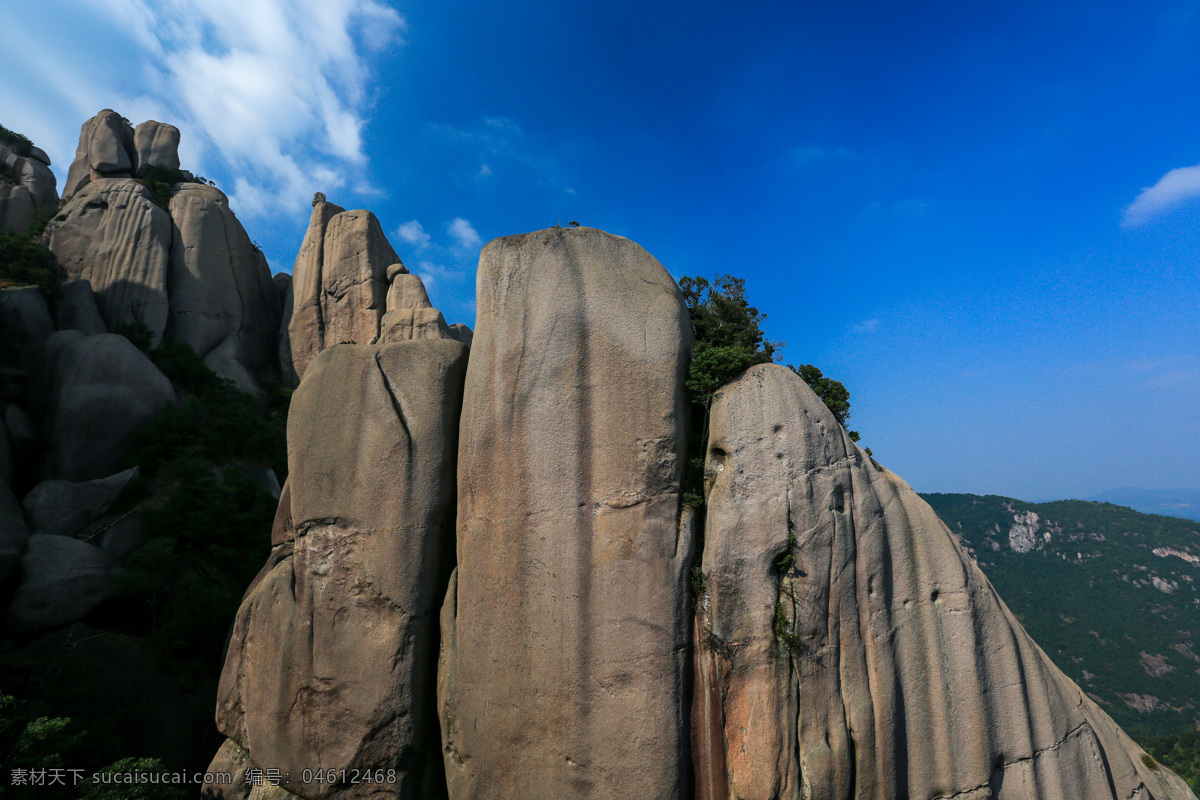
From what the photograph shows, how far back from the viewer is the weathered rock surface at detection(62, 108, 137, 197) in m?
31.0

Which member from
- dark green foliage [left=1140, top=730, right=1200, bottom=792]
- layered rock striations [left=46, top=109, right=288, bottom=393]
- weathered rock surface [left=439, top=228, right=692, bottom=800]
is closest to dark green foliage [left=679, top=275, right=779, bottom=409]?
weathered rock surface [left=439, top=228, right=692, bottom=800]

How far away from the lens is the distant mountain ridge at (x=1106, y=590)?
49656 millimetres

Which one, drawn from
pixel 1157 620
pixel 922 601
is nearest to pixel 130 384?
pixel 922 601

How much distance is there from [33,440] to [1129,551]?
340ft

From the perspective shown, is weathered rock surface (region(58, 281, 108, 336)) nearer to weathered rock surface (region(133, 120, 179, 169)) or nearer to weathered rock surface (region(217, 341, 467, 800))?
weathered rock surface (region(133, 120, 179, 169))

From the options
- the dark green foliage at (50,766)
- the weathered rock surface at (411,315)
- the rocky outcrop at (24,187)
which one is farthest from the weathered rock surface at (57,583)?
the rocky outcrop at (24,187)

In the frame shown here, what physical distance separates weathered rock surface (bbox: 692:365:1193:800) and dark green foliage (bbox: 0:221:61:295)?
33454 mm

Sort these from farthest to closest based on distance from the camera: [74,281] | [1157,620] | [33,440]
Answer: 1. [1157,620]
2. [74,281]
3. [33,440]

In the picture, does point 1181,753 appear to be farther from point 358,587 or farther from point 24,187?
point 24,187

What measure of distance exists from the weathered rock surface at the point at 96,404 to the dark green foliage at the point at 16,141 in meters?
23.5

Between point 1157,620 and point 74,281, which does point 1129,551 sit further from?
point 74,281

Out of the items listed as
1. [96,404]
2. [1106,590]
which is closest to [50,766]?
[96,404]

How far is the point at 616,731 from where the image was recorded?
8133 millimetres

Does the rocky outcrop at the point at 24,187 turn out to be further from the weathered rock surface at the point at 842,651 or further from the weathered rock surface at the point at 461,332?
the weathered rock surface at the point at 842,651
